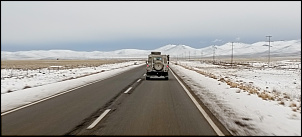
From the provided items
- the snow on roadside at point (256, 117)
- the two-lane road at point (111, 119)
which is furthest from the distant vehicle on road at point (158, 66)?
the two-lane road at point (111, 119)

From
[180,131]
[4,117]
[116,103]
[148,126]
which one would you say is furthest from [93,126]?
[116,103]

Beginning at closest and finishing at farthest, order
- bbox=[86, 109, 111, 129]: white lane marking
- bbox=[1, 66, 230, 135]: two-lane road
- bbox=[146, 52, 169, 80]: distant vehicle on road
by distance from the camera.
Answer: bbox=[1, 66, 230, 135]: two-lane road, bbox=[86, 109, 111, 129]: white lane marking, bbox=[146, 52, 169, 80]: distant vehicle on road

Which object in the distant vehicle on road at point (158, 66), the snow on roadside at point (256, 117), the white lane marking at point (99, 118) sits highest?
the distant vehicle on road at point (158, 66)

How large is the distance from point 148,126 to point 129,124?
0.57 meters

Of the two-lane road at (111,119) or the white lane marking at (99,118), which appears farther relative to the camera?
the white lane marking at (99,118)

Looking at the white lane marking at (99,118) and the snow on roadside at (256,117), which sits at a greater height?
the snow on roadside at (256,117)

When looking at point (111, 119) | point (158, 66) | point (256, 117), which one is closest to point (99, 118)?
point (111, 119)

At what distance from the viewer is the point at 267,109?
379 inches

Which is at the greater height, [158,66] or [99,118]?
[158,66]

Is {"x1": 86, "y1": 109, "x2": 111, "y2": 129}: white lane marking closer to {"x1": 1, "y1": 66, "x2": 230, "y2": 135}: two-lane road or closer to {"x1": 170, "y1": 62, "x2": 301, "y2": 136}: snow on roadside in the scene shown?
{"x1": 1, "y1": 66, "x2": 230, "y2": 135}: two-lane road

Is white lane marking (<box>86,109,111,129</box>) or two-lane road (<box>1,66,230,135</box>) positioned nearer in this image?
two-lane road (<box>1,66,230,135</box>)

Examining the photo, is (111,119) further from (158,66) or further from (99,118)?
(158,66)

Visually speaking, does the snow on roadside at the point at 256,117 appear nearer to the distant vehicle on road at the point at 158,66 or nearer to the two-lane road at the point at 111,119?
the two-lane road at the point at 111,119

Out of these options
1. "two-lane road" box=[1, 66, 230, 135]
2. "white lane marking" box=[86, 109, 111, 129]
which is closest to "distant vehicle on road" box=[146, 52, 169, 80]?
"two-lane road" box=[1, 66, 230, 135]
